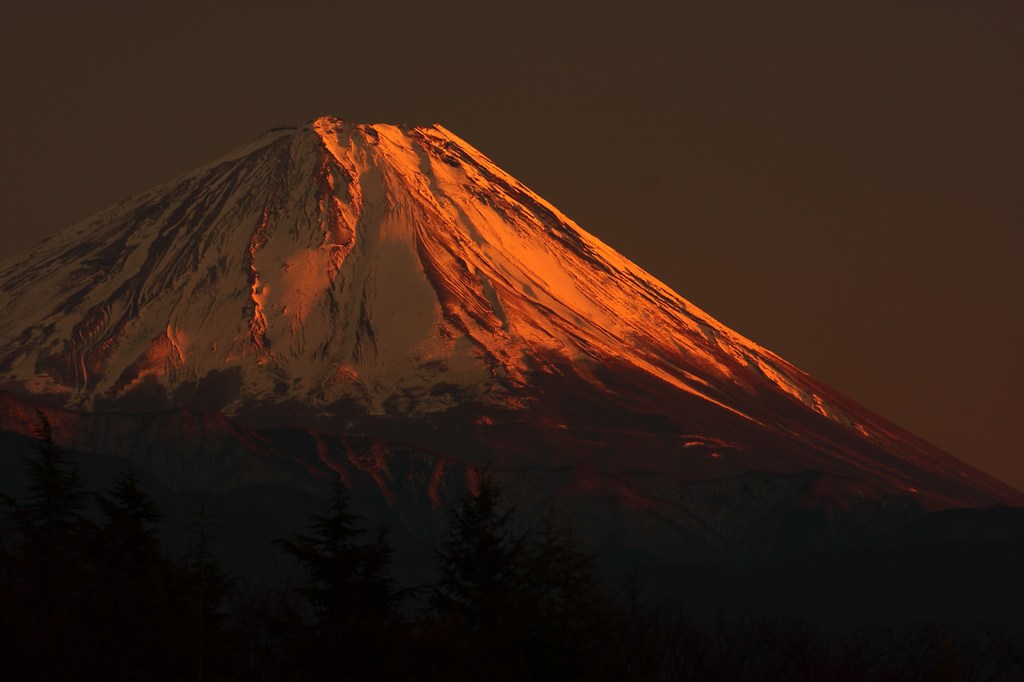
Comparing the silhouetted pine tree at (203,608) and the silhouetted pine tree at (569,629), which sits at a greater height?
the silhouetted pine tree at (569,629)

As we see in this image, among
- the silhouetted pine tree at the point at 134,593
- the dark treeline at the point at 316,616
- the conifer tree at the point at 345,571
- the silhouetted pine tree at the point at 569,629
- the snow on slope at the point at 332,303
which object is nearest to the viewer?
the dark treeline at the point at 316,616

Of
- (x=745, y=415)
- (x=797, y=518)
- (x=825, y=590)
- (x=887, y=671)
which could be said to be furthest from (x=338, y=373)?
(x=887, y=671)

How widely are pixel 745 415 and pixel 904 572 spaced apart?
5648 centimetres

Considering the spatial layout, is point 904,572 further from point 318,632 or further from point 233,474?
point 318,632

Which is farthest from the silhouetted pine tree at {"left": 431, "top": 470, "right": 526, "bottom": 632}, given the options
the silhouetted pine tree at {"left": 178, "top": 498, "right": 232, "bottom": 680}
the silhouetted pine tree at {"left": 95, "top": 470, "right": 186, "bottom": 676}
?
the silhouetted pine tree at {"left": 95, "top": 470, "right": 186, "bottom": 676}

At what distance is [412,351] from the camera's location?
570 feet

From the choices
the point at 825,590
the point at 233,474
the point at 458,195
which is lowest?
the point at 233,474

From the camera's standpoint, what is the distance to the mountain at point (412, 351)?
16200 centimetres

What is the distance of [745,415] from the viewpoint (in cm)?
17488

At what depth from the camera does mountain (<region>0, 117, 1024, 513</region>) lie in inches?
6378

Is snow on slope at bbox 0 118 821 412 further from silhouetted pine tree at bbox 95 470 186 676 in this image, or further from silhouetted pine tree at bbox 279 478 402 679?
silhouetted pine tree at bbox 279 478 402 679

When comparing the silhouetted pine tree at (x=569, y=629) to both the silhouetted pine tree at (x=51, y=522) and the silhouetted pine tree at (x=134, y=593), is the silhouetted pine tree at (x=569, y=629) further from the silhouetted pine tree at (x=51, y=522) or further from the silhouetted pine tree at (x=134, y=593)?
the silhouetted pine tree at (x=51, y=522)

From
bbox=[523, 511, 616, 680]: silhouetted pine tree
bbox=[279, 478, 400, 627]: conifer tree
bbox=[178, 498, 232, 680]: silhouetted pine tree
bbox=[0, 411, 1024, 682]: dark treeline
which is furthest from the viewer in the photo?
bbox=[279, 478, 400, 627]: conifer tree

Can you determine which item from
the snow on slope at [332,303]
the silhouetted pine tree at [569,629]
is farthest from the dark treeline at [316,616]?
the snow on slope at [332,303]
